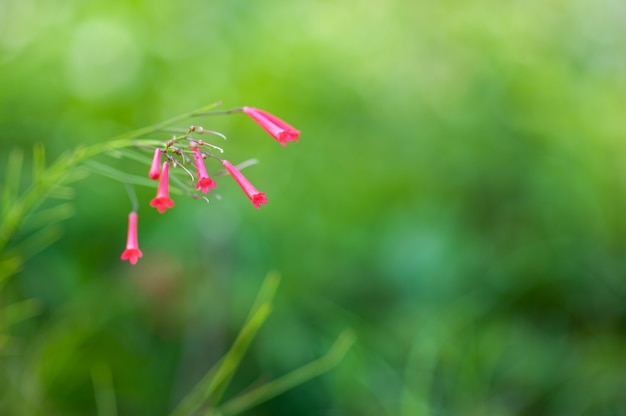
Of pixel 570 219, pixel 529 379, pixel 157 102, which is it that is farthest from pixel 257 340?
pixel 570 219

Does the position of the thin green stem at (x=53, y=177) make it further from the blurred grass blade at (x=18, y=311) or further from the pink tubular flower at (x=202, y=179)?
the blurred grass blade at (x=18, y=311)

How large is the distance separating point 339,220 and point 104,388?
0.72m

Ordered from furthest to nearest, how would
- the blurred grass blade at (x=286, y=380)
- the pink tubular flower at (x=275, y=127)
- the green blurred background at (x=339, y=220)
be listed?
the green blurred background at (x=339, y=220)
the blurred grass blade at (x=286, y=380)
the pink tubular flower at (x=275, y=127)

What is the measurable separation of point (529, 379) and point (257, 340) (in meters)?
0.59

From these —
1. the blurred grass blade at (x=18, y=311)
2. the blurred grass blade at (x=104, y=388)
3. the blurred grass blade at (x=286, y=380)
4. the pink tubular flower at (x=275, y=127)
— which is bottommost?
the blurred grass blade at (x=104, y=388)

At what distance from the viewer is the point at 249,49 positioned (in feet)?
7.52

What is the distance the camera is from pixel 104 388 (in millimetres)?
1398

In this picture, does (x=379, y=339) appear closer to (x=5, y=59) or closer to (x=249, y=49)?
(x=249, y=49)

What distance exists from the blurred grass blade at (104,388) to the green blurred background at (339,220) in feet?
0.21

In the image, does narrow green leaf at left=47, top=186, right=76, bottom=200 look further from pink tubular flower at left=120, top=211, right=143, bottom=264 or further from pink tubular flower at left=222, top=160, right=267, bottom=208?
pink tubular flower at left=222, top=160, right=267, bottom=208

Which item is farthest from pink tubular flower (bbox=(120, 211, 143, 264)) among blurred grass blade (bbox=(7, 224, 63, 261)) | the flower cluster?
blurred grass blade (bbox=(7, 224, 63, 261))

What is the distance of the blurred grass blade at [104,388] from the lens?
4.34 feet

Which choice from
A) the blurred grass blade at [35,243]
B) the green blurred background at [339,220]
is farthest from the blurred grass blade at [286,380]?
the blurred grass blade at [35,243]

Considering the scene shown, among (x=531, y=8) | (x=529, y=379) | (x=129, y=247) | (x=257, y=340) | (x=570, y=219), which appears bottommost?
(x=257, y=340)
